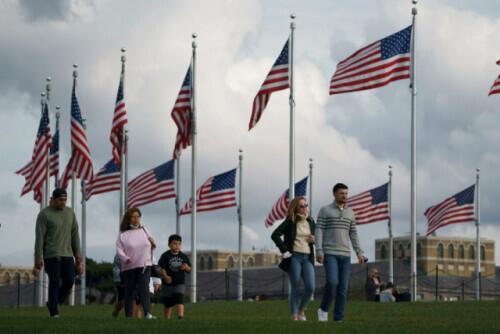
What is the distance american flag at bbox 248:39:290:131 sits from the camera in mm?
37469

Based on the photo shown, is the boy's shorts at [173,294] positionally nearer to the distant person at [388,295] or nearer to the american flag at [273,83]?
the distant person at [388,295]

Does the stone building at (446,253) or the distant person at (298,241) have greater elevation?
the stone building at (446,253)

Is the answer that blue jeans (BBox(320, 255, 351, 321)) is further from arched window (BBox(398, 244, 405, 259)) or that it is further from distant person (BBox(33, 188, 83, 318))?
arched window (BBox(398, 244, 405, 259))

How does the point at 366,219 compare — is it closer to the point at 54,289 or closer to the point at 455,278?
the point at 54,289

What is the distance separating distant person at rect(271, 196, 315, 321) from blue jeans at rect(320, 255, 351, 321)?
0.34 meters

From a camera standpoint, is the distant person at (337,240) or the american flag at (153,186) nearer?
the distant person at (337,240)

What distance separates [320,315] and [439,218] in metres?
28.0

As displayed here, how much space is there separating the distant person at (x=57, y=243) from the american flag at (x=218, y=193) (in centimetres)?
2716

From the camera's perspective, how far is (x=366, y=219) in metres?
49.5

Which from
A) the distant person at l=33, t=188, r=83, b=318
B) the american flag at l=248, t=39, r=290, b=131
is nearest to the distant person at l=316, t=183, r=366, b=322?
the distant person at l=33, t=188, r=83, b=318

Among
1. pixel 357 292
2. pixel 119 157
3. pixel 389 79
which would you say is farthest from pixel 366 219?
pixel 357 292

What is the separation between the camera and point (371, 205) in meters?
50.6

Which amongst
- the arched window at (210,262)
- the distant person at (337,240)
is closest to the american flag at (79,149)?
the distant person at (337,240)

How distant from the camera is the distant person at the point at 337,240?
18.7 meters
